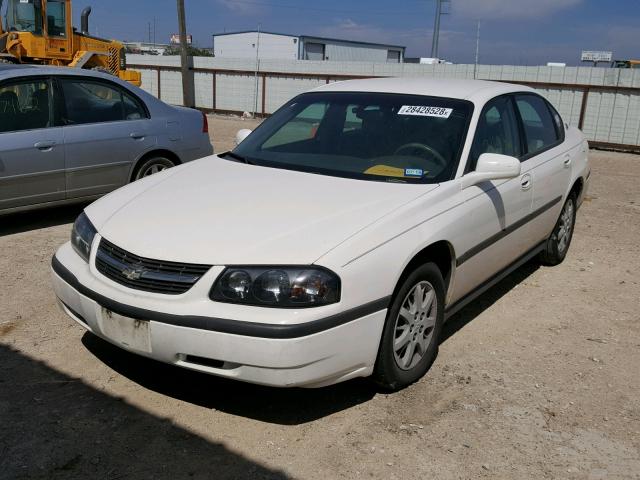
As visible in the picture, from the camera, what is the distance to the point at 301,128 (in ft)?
15.1

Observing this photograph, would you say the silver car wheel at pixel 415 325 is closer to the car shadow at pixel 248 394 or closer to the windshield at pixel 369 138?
the car shadow at pixel 248 394

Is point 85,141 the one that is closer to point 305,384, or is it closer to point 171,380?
point 171,380

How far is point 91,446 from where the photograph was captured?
295 centimetres

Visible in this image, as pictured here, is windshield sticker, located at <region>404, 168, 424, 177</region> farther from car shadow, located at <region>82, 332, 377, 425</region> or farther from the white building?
the white building

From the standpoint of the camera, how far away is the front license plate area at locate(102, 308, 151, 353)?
3.00 metres

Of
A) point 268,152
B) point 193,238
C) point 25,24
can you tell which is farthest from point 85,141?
point 25,24

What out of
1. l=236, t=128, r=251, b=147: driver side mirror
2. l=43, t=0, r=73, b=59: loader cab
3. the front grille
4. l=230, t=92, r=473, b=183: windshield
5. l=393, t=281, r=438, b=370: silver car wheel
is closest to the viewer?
the front grille

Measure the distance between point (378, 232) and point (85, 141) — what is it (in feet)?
13.8

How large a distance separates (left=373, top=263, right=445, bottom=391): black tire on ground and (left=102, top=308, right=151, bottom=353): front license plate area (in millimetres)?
1114

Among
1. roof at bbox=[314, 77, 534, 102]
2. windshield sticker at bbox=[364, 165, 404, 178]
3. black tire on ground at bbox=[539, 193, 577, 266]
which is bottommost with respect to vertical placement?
black tire on ground at bbox=[539, 193, 577, 266]

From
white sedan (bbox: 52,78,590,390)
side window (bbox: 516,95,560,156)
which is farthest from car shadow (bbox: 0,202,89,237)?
side window (bbox: 516,95,560,156)

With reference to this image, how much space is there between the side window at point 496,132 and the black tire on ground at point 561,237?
4.18ft

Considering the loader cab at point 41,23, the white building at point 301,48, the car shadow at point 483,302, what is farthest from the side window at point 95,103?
the white building at point 301,48

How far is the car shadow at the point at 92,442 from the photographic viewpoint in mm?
2793
